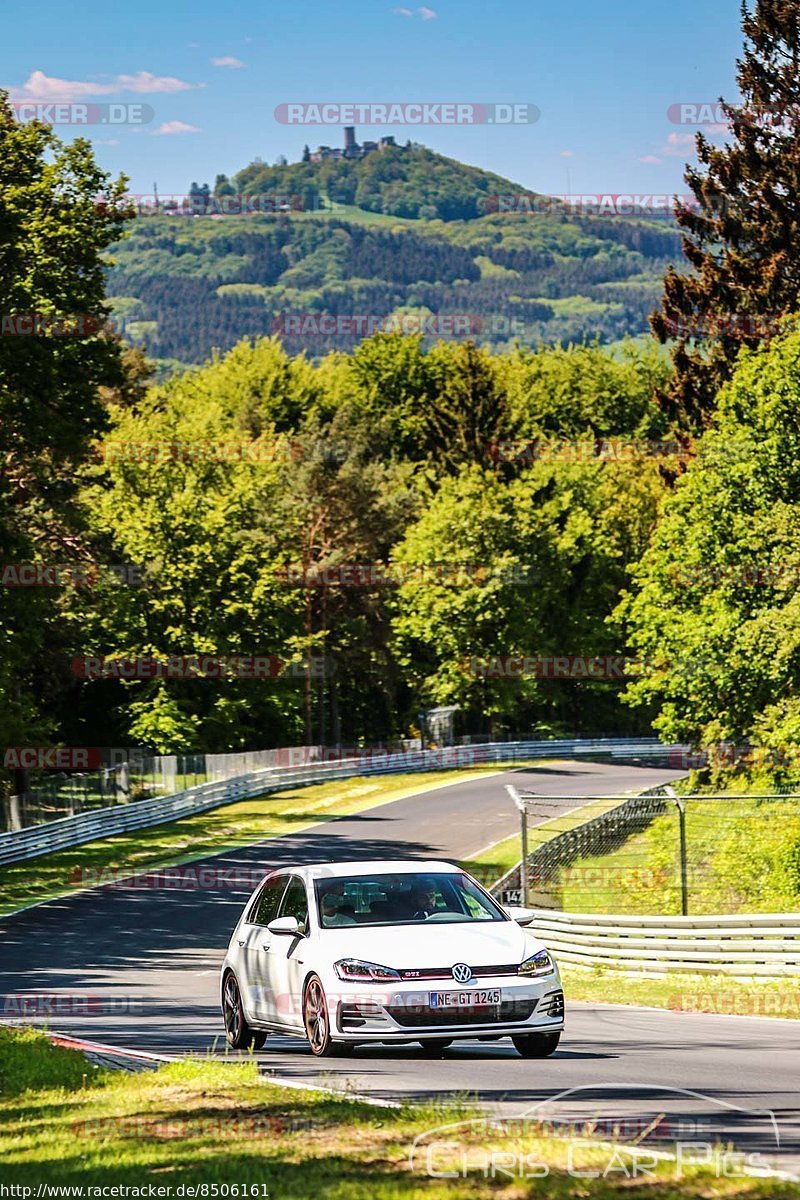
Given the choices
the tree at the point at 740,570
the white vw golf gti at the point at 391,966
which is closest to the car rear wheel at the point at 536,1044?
the white vw golf gti at the point at 391,966

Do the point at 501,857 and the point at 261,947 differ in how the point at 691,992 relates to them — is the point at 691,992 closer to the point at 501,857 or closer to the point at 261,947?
the point at 261,947

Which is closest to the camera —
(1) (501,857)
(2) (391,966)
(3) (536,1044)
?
(2) (391,966)

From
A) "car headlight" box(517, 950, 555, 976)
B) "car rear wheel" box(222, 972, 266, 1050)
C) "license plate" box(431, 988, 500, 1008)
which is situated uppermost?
"car headlight" box(517, 950, 555, 976)

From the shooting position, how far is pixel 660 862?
35.0m

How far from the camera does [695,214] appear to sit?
191 feet

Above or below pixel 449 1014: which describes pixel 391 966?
above

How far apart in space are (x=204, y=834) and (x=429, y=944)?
130ft

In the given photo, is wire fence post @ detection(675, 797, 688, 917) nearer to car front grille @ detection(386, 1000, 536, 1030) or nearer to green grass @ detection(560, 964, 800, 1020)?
green grass @ detection(560, 964, 800, 1020)

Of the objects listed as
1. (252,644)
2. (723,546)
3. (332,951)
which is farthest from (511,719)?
(332,951)

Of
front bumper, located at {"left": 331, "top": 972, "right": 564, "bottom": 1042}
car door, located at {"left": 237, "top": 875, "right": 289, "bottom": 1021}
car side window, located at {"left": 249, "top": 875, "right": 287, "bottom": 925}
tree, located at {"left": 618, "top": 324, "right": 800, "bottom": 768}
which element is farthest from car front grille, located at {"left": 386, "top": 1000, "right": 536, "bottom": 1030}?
tree, located at {"left": 618, "top": 324, "right": 800, "bottom": 768}

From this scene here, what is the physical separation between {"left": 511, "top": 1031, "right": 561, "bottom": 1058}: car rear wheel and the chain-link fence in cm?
838

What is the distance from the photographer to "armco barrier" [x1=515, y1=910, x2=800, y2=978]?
19.6 metres

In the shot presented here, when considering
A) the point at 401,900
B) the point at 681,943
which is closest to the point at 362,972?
the point at 401,900

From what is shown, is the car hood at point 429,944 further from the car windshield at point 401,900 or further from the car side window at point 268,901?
the car side window at point 268,901
